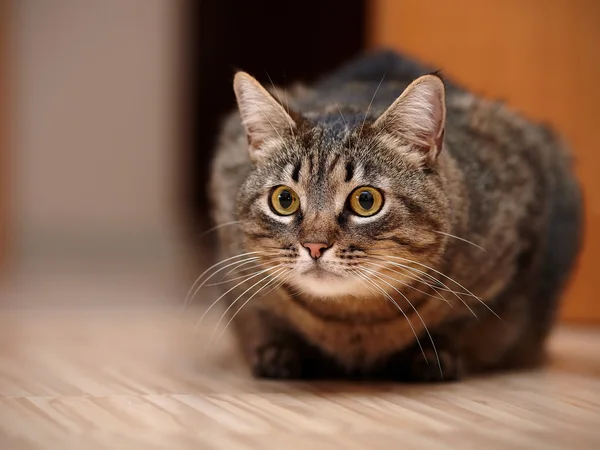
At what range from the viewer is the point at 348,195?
1583 millimetres

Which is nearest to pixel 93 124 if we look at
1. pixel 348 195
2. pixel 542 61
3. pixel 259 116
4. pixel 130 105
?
pixel 130 105

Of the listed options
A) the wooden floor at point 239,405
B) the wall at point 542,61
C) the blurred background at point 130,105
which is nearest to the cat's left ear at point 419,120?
the wooden floor at point 239,405

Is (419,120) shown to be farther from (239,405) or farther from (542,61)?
(542,61)

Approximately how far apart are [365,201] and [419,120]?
19 centimetres

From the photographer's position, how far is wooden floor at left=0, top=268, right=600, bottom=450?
1.28m

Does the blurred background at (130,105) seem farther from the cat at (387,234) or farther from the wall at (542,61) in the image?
the cat at (387,234)

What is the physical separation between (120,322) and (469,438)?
5.10 feet

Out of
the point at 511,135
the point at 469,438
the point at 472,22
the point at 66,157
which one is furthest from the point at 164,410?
the point at 66,157

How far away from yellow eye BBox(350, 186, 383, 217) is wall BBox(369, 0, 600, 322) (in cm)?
117

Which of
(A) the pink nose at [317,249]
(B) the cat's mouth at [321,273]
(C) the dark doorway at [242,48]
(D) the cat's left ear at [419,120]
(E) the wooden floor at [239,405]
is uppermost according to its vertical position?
(C) the dark doorway at [242,48]

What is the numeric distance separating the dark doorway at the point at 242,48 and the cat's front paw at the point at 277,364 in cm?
268

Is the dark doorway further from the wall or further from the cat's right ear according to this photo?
the cat's right ear

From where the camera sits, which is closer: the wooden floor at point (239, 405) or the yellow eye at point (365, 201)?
the wooden floor at point (239, 405)

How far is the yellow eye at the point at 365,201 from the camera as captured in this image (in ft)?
5.19
